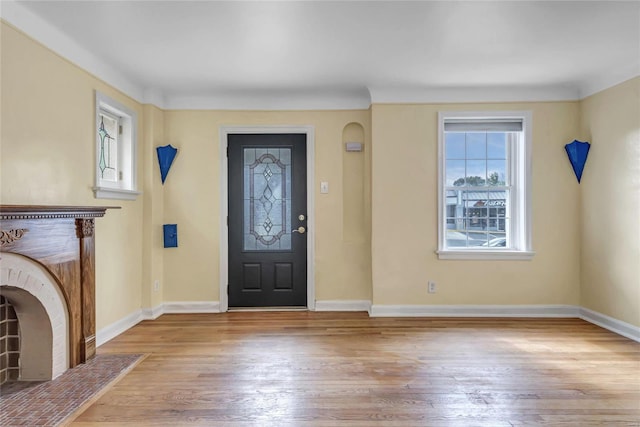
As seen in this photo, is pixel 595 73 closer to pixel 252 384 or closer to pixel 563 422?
pixel 563 422

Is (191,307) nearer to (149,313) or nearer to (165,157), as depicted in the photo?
(149,313)

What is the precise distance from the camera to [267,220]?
442 centimetres

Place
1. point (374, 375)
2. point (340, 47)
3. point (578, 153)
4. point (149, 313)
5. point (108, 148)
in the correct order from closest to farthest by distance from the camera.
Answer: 1. point (374, 375)
2. point (340, 47)
3. point (108, 148)
4. point (578, 153)
5. point (149, 313)

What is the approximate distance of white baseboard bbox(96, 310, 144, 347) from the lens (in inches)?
131

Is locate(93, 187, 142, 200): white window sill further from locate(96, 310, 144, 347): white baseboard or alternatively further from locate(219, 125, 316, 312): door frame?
locate(96, 310, 144, 347): white baseboard

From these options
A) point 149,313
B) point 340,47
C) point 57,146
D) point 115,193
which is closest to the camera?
point 57,146

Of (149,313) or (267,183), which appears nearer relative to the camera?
(149,313)

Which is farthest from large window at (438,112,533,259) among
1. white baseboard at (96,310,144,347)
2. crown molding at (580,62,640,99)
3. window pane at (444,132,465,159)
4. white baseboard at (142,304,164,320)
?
white baseboard at (96,310,144,347)

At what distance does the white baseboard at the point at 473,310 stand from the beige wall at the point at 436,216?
2.3 inches

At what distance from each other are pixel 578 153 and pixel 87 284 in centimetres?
461

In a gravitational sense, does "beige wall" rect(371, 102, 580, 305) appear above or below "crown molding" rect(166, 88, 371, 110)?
below

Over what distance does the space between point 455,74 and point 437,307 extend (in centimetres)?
234

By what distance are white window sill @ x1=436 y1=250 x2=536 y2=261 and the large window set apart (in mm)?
50

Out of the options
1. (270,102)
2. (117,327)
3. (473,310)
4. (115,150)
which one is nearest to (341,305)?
(473,310)
